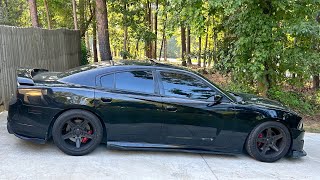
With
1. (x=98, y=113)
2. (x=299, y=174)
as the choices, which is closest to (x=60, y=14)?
(x=98, y=113)

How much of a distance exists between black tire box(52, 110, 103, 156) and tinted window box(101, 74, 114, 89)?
0.48 meters

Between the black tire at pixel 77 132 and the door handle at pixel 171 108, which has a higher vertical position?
the door handle at pixel 171 108

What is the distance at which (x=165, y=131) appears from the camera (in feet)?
14.3

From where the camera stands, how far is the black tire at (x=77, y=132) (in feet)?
13.8

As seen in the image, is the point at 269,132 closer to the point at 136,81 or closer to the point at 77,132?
the point at 136,81

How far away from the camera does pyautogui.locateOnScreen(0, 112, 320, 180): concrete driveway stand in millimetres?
3756

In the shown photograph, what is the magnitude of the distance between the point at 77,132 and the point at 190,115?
1695 mm

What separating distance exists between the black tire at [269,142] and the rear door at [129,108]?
1.47m

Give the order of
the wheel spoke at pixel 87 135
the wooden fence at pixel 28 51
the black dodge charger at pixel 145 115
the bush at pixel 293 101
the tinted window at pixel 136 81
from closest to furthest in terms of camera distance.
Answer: the black dodge charger at pixel 145 115, the wheel spoke at pixel 87 135, the tinted window at pixel 136 81, the wooden fence at pixel 28 51, the bush at pixel 293 101

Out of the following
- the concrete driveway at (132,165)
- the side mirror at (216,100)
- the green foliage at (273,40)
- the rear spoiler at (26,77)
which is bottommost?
the concrete driveway at (132,165)

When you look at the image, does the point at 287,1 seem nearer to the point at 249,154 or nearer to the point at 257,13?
the point at 257,13

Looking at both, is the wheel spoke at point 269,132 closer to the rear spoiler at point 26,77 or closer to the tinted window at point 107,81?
the tinted window at point 107,81

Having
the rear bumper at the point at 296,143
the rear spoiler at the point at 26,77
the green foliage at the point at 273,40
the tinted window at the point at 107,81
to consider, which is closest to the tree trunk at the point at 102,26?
the green foliage at the point at 273,40

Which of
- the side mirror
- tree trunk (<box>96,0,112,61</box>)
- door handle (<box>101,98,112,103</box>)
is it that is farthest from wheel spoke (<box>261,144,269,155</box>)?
tree trunk (<box>96,0,112,61</box>)
